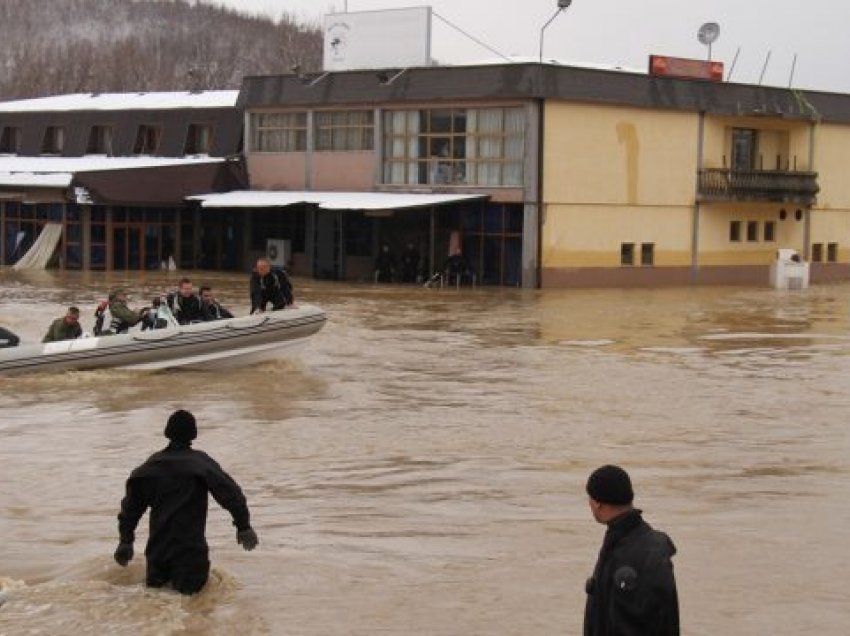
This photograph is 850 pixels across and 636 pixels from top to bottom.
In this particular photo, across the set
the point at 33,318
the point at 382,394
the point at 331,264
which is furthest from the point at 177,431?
the point at 331,264

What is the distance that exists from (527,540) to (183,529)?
347cm

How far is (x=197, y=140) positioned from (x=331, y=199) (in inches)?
357

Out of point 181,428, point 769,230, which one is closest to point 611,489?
point 181,428

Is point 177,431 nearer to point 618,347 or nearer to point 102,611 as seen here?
point 102,611

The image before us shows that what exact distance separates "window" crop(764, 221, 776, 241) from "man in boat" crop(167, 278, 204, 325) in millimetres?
29771

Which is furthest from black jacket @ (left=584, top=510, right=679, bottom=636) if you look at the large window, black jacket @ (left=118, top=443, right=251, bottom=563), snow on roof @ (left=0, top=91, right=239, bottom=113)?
snow on roof @ (left=0, top=91, right=239, bottom=113)

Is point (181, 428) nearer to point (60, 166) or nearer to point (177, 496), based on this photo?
point (177, 496)

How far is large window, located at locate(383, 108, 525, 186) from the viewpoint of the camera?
131 feet

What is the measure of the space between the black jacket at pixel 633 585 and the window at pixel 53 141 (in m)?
49.4

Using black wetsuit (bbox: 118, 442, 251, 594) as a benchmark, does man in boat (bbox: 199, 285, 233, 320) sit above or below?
above

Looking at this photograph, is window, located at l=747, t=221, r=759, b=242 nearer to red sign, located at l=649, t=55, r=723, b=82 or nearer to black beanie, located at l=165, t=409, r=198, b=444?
red sign, located at l=649, t=55, r=723, b=82

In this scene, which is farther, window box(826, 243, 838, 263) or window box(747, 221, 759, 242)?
window box(826, 243, 838, 263)

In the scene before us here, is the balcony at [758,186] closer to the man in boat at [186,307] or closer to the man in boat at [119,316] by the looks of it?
the man in boat at [186,307]

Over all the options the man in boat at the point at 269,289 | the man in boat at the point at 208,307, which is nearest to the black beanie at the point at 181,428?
the man in boat at the point at 208,307
